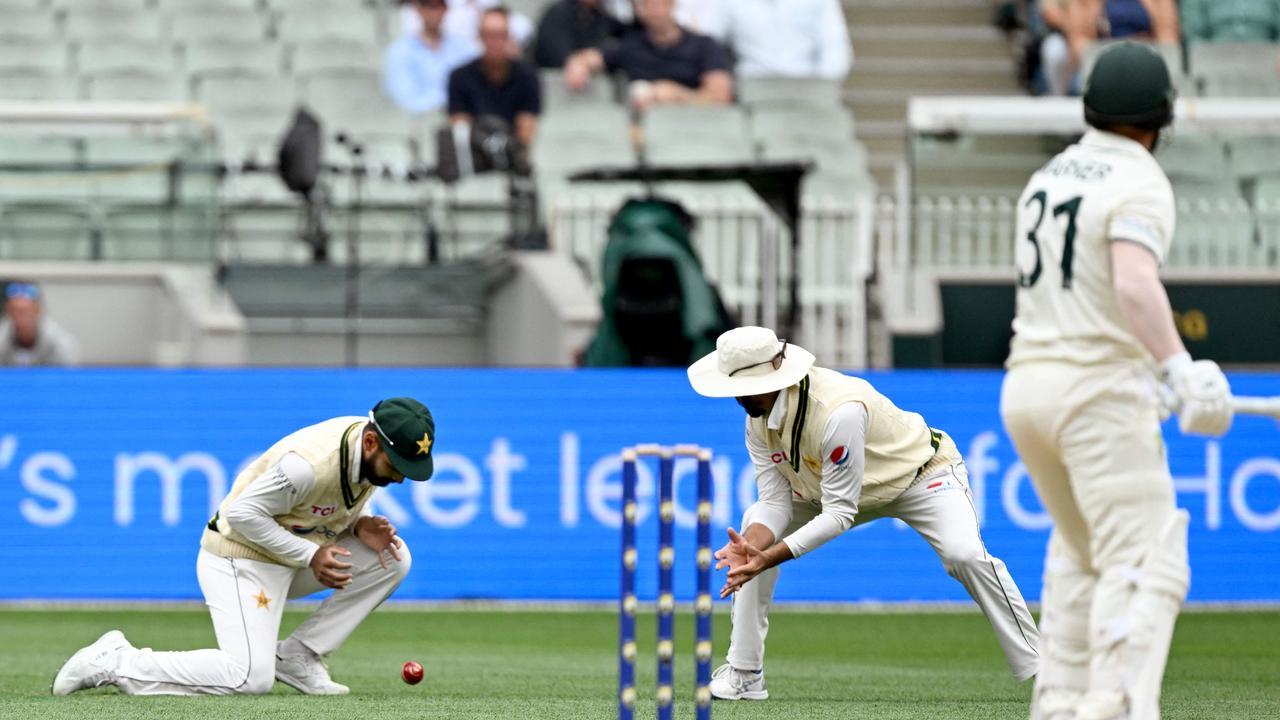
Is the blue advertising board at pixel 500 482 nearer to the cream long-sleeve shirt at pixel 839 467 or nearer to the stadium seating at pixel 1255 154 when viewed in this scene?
the stadium seating at pixel 1255 154

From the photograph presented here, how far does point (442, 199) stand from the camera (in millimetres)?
17484

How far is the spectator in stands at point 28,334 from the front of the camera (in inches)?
610

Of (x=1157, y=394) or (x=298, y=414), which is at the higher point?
(x=1157, y=394)

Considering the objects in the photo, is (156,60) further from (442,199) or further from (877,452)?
(877,452)

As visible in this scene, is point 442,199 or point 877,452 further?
point 442,199

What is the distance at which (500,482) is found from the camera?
14078 millimetres

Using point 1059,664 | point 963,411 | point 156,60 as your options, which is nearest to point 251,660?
point 1059,664

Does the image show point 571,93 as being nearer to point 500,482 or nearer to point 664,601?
point 500,482

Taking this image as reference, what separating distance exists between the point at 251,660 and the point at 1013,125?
8404 mm

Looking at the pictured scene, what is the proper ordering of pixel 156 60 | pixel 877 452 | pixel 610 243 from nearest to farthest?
1. pixel 877 452
2. pixel 610 243
3. pixel 156 60

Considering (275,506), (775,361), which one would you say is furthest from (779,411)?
(275,506)

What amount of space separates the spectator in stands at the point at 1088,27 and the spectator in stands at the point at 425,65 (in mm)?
5120

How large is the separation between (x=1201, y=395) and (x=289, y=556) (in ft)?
13.9

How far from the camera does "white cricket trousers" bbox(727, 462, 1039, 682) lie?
8.58 metres
